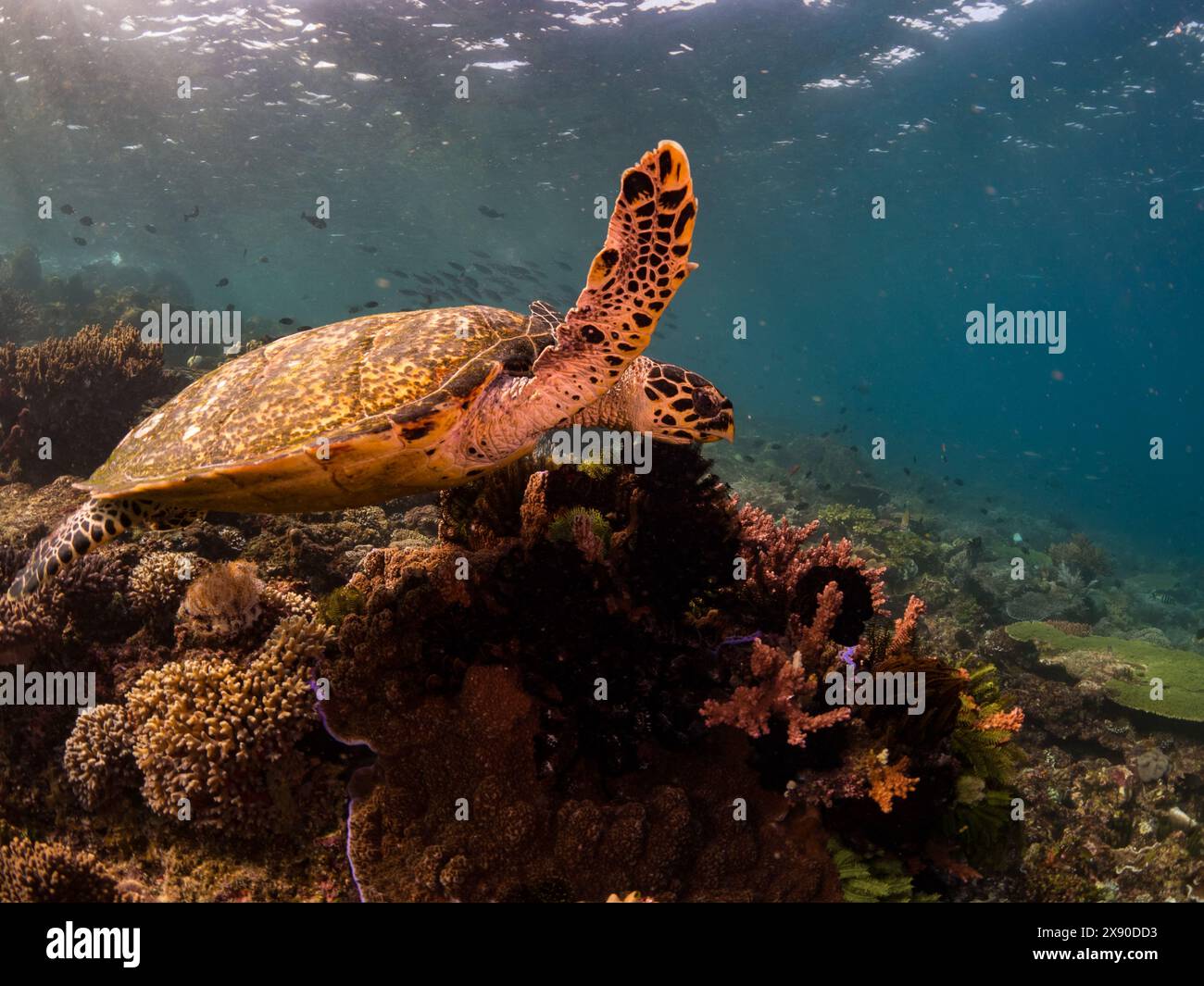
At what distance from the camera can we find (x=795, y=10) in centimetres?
1942

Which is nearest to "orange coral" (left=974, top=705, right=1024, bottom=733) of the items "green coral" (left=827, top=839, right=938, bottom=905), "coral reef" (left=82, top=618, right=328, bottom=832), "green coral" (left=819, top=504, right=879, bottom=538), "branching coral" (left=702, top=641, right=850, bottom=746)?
"green coral" (left=827, top=839, right=938, bottom=905)

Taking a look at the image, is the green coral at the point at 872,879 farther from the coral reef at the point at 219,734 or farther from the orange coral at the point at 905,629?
the coral reef at the point at 219,734

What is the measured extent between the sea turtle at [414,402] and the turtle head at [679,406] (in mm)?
11

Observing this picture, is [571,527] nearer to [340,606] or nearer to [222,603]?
[340,606]

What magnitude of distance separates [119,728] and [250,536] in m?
3.07

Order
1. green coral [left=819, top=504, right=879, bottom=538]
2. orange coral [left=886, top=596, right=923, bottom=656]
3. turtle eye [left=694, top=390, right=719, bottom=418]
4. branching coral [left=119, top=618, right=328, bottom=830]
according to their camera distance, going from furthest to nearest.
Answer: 1. green coral [left=819, top=504, right=879, bottom=538]
2. turtle eye [left=694, top=390, right=719, bottom=418]
3. orange coral [left=886, top=596, right=923, bottom=656]
4. branching coral [left=119, top=618, right=328, bottom=830]

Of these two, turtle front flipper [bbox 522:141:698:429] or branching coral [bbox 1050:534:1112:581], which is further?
branching coral [bbox 1050:534:1112:581]

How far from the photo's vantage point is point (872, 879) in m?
2.81

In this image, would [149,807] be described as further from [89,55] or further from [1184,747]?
[89,55]

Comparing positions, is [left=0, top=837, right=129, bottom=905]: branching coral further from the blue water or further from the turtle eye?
the blue water

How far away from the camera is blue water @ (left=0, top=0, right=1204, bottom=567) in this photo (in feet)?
67.4

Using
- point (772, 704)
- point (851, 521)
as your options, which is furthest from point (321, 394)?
point (851, 521)

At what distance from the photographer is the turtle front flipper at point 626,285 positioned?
9.45 feet

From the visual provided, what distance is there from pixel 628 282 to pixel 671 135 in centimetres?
3136
